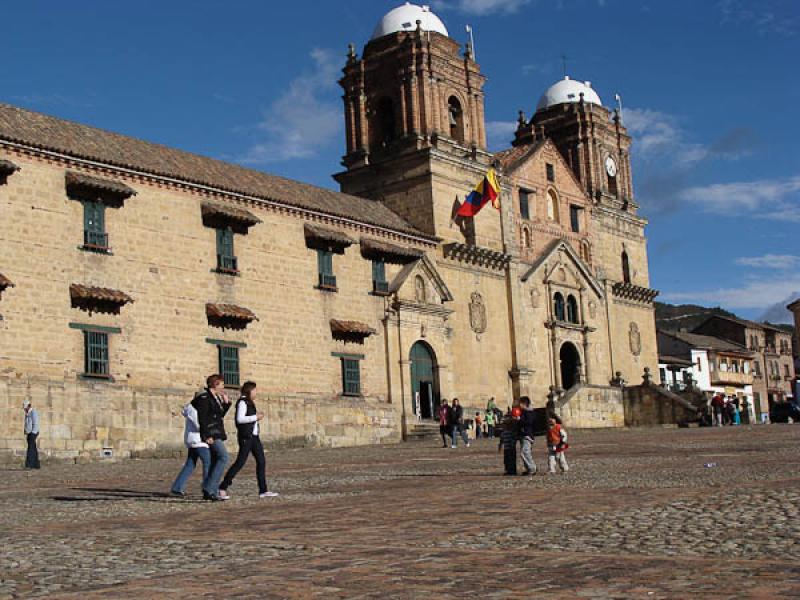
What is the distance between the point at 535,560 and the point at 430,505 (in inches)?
186

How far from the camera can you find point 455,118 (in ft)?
163

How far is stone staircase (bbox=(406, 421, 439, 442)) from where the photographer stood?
39.7 metres

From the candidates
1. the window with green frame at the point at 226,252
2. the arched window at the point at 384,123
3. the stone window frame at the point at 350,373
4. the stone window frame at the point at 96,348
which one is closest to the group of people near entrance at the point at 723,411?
the stone window frame at the point at 350,373

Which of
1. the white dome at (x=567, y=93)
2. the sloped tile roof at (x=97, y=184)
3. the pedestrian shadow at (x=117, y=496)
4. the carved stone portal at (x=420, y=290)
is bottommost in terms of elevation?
the pedestrian shadow at (x=117, y=496)

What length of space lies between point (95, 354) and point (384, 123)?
22.0 meters

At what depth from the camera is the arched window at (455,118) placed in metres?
49.2

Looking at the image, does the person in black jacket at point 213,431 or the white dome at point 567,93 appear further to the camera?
the white dome at point 567,93

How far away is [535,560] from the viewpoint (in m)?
7.63

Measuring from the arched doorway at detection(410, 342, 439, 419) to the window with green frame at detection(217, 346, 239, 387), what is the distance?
8994mm

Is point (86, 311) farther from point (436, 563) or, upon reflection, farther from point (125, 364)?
point (436, 563)

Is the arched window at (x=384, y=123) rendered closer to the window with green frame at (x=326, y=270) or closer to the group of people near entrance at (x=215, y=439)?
the window with green frame at (x=326, y=270)

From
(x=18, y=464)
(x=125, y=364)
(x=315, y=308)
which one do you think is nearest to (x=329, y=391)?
(x=315, y=308)

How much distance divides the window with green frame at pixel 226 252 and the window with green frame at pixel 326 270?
153 inches

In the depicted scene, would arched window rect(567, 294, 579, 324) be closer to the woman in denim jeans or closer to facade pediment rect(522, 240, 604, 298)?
facade pediment rect(522, 240, 604, 298)
